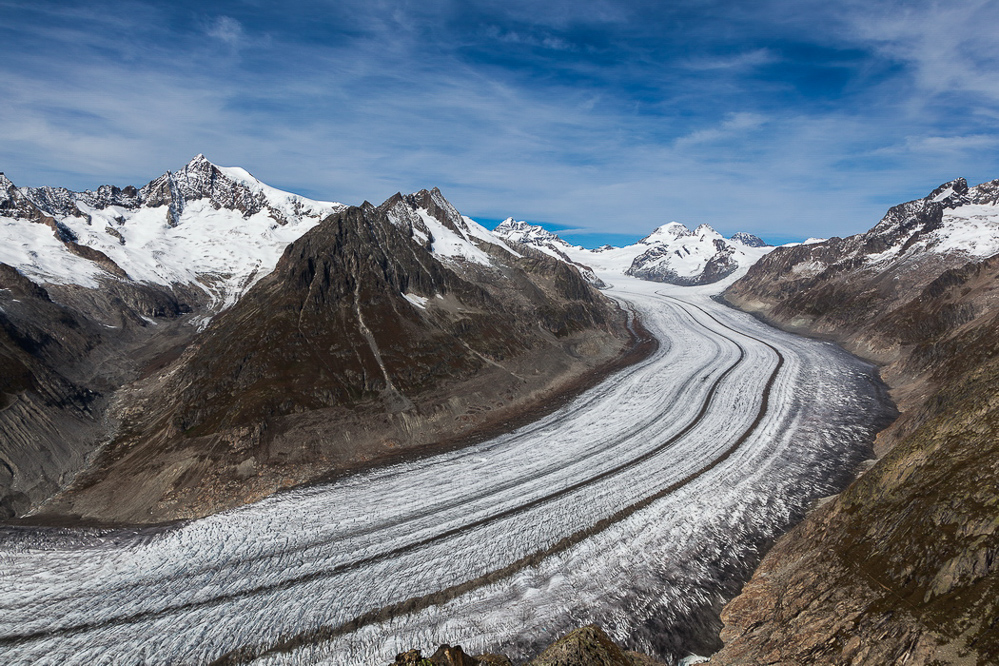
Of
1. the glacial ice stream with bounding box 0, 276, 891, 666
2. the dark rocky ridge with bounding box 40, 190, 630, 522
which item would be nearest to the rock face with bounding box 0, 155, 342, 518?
the dark rocky ridge with bounding box 40, 190, 630, 522

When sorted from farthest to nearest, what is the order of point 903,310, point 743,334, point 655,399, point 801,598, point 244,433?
point 743,334 → point 903,310 → point 655,399 → point 244,433 → point 801,598

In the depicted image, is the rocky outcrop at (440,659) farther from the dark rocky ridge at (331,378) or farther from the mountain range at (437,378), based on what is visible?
the dark rocky ridge at (331,378)

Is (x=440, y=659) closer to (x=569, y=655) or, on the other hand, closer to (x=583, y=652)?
(x=569, y=655)

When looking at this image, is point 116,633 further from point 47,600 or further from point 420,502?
point 420,502

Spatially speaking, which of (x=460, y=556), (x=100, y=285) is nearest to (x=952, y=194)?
(x=460, y=556)

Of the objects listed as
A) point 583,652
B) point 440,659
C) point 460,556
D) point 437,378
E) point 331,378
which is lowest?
point 460,556

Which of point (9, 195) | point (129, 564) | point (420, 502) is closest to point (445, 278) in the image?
point (420, 502)

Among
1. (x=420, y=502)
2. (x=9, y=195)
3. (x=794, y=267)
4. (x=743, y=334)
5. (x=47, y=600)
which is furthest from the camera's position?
(x=794, y=267)
